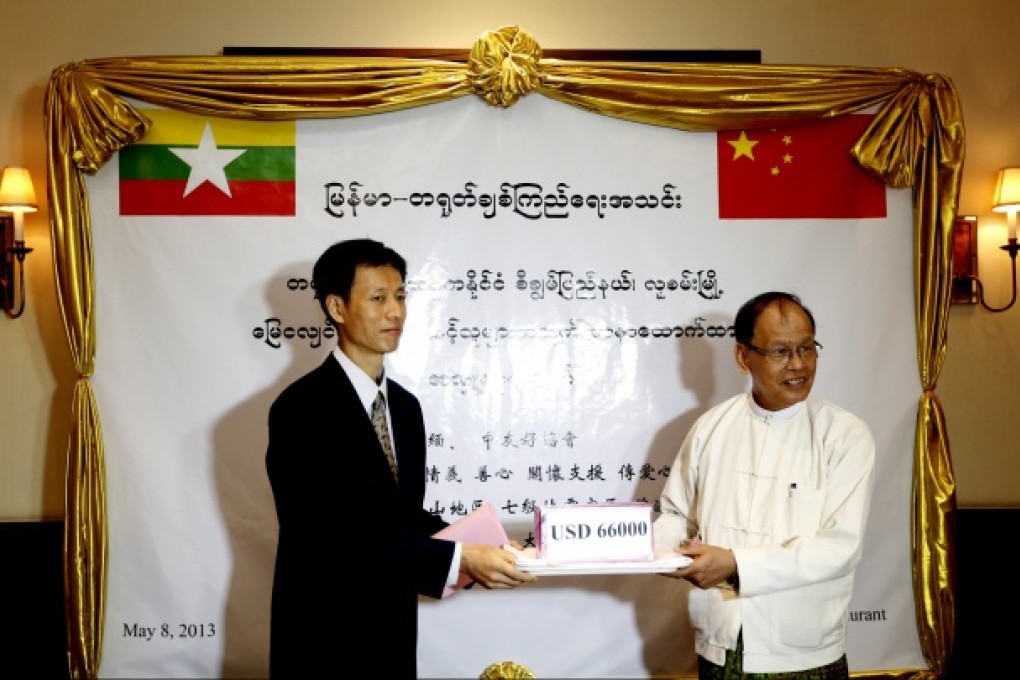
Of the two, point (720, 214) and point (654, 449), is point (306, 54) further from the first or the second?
point (654, 449)

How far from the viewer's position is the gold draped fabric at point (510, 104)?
3.99 meters

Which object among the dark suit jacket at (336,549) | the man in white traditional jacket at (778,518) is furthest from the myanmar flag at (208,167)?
the man in white traditional jacket at (778,518)

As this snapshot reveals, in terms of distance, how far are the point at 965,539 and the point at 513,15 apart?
274cm

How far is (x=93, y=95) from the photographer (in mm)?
4004

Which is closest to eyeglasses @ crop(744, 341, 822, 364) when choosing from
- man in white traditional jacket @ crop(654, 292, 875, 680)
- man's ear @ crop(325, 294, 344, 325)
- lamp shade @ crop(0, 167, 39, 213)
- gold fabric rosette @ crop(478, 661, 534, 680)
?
man in white traditional jacket @ crop(654, 292, 875, 680)

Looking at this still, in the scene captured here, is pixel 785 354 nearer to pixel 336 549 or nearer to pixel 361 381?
pixel 361 381

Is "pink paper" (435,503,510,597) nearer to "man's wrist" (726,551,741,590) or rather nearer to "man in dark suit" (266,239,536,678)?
"man in dark suit" (266,239,536,678)

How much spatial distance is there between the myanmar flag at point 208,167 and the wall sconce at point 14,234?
0.38m

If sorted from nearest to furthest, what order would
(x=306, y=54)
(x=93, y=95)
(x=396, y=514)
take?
1. (x=396, y=514)
2. (x=93, y=95)
3. (x=306, y=54)

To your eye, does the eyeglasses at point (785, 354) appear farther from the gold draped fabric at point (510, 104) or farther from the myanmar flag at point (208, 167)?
the myanmar flag at point (208, 167)

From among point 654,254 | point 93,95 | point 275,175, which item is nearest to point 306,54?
point 275,175

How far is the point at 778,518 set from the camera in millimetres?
2863

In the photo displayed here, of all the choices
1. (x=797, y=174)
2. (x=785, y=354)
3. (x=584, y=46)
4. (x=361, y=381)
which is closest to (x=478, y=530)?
(x=361, y=381)

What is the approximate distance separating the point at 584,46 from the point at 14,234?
2.32m
